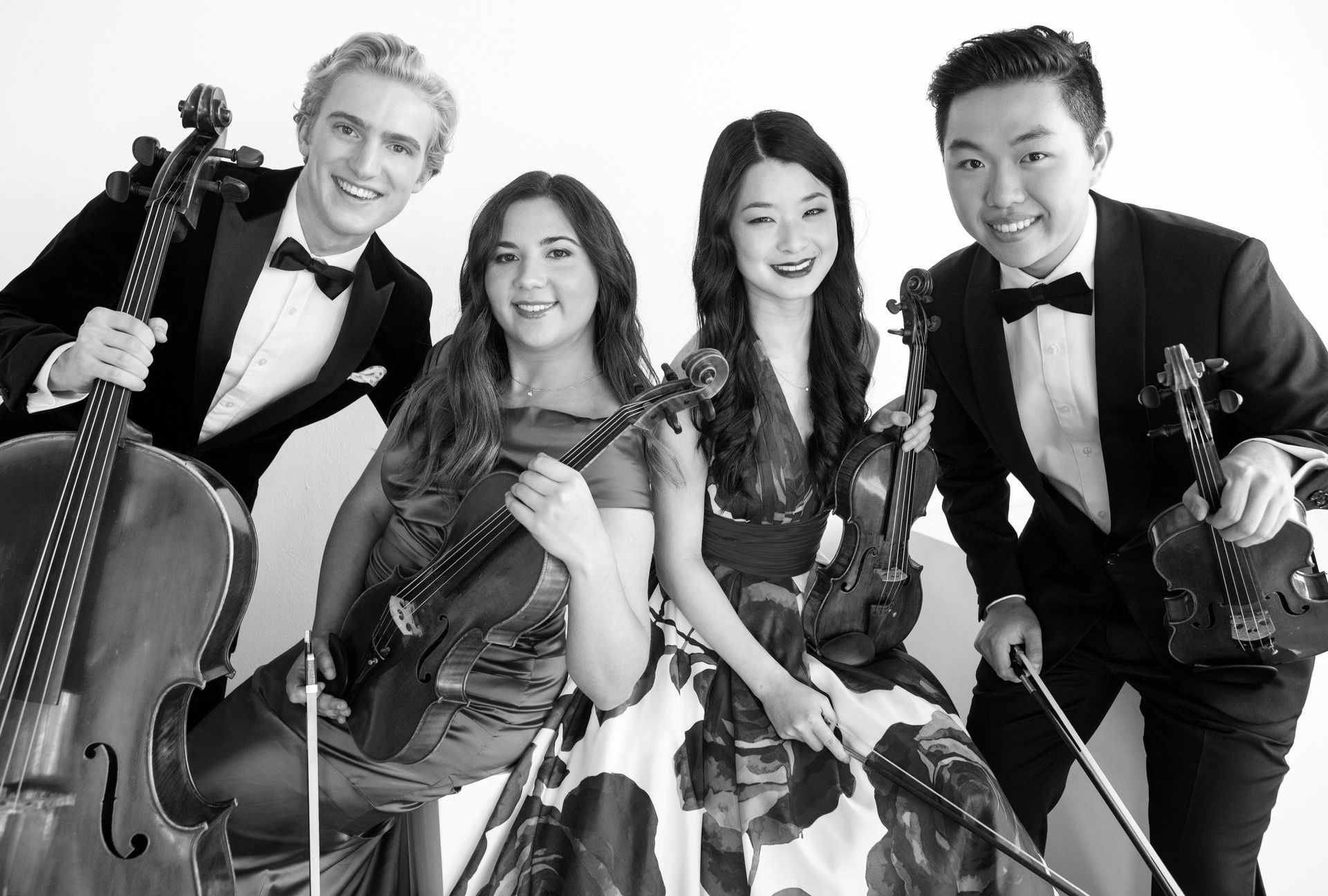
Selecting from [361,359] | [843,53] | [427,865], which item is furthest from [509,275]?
[843,53]

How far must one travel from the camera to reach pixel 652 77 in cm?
271

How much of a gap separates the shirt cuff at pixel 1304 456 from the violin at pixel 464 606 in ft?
2.65

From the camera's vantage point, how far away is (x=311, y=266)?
6.53 ft

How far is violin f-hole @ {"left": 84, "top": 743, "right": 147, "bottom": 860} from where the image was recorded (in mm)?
1265

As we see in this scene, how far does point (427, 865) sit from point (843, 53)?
2147 mm

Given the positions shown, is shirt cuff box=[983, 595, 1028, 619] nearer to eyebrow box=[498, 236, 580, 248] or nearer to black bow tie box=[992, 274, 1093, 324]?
black bow tie box=[992, 274, 1093, 324]

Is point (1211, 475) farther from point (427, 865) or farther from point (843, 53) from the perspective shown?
point (843, 53)

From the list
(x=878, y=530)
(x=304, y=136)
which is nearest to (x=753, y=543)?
(x=878, y=530)

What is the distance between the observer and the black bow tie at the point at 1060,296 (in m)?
1.77

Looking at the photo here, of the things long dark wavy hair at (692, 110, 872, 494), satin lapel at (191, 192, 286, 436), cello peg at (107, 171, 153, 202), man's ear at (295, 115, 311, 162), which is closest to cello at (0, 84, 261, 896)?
cello peg at (107, 171, 153, 202)

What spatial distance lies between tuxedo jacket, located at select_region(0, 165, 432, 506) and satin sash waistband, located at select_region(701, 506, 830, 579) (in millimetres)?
775

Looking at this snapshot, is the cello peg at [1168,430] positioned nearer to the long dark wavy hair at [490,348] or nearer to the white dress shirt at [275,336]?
the long dark wavy hair at [490,348]

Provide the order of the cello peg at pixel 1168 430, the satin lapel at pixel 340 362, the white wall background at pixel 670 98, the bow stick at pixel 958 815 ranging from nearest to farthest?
the bow stick at pixel 958 815 → the cello peg at pixel 1168 430 → the satin lapel at pixel 340 362 → the white wall background at pixel 670 98

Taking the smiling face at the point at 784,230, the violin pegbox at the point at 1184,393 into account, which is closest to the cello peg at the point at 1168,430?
the violin pegbox at the point at 1184,393
